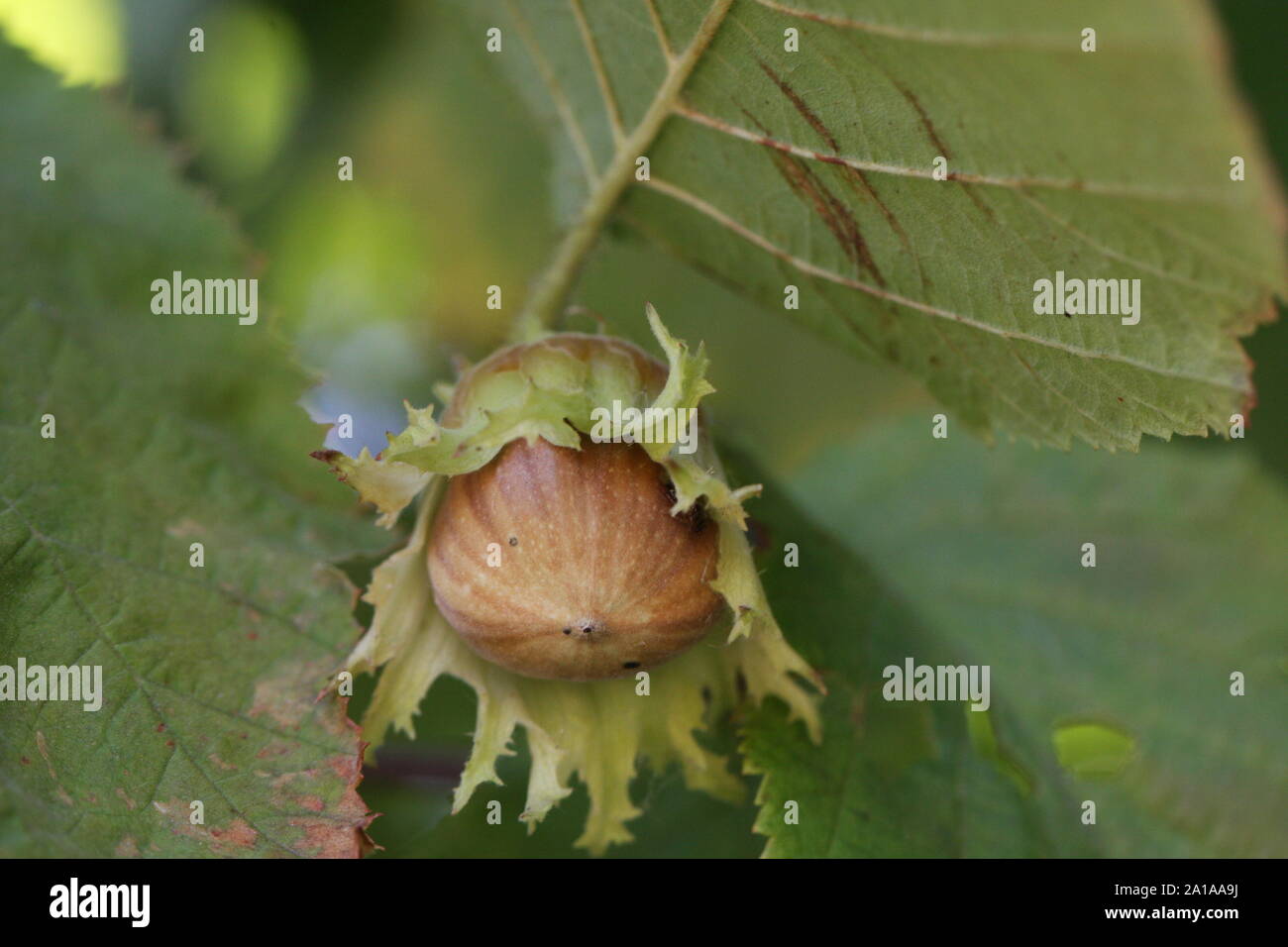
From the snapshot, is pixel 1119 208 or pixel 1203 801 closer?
pixel 1119 208

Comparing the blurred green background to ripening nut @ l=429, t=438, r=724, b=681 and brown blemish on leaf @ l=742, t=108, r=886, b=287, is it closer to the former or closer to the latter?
brown blemish on leaf @ l=742, t=108, r=886, b=287

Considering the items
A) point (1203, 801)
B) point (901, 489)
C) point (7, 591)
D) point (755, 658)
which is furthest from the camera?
point (901, 489)

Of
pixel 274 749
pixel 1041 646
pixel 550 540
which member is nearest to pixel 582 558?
pixel 550 540

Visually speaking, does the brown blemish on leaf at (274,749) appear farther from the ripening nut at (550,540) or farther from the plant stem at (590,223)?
the plant stem at (590,223)
